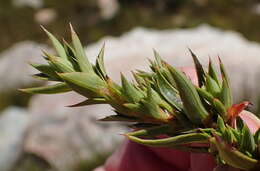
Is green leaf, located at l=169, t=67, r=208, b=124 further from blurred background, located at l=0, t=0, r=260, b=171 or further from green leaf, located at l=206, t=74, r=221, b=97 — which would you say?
blurred background, located at l=0, t=0, r=260, b=171

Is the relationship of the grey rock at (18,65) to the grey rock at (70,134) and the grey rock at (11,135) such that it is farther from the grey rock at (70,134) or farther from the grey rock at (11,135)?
the grey rock at (70,134)

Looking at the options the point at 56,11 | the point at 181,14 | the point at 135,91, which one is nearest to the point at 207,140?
the point at 135,91

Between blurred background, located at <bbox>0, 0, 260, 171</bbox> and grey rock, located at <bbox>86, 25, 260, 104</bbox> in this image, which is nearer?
blurred background, located at <bbox>0, 0, 260, 171</bbox>

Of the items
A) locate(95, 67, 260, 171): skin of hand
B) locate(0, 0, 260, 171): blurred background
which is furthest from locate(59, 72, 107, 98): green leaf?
locate(0, 0, 260, 171): blurred background

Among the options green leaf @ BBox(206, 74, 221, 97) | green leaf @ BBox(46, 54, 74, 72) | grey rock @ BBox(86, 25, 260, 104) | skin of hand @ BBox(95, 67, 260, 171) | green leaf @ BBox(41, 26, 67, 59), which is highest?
green leaf @ BBox(41, 26, 67, 59)

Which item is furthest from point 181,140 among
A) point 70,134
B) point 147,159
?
point 70,134

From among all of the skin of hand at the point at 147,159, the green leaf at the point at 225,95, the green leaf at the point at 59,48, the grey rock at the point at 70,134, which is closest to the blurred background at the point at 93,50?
the grey rock at the point at 70,134

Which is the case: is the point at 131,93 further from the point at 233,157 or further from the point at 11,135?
the point at 11,135
